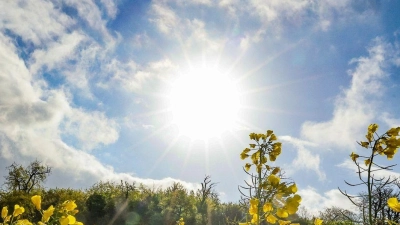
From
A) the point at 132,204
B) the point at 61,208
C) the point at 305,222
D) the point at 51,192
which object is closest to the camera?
the point at 61,208

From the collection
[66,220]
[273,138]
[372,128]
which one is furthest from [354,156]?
[66,220]

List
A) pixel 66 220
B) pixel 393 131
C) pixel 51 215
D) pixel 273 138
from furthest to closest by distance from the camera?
pixel 273 138 → pixel 393 131 → pixel 51 215 → pixel 66 220

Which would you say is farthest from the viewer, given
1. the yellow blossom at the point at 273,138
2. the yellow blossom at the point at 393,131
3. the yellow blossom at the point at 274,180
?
the yellow blossom at the point at 273,138

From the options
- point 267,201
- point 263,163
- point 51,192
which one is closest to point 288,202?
point 267,201

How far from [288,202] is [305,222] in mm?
→ 18881

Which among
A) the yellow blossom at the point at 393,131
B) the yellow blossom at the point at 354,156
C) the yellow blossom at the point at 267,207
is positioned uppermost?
the yellow blossom at the point at 393,131

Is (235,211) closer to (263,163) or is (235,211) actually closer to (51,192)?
(51,192)

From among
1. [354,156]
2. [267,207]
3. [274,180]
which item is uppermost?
[354,156]

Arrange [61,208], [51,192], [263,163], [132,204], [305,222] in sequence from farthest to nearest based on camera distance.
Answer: [51,192], [305,222], [132,204], [263,163], [61,208]

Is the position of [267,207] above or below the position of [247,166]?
below

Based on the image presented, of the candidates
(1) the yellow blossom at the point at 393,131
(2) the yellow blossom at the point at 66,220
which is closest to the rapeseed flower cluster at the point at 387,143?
(1) the yellow blossom at the point at 393,131

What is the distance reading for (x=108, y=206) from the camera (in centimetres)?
1852

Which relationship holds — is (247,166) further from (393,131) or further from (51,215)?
(51,215)

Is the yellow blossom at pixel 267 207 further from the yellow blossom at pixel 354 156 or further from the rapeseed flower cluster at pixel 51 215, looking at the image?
the rapeseed flower cluster at pixel 51 215
